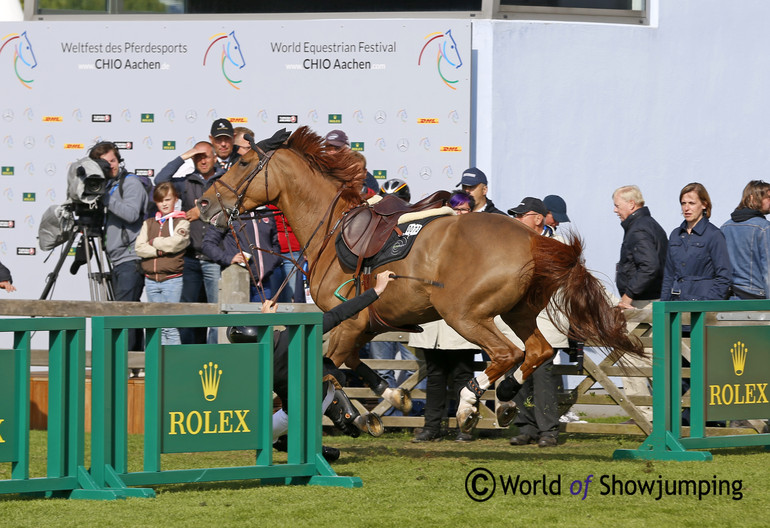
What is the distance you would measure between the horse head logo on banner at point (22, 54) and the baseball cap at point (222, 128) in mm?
2509

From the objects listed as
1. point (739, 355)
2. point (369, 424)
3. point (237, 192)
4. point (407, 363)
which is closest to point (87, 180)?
point (237, 192)

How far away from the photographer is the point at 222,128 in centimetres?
1139

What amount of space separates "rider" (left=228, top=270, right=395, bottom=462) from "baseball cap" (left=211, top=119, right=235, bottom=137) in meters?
3.73

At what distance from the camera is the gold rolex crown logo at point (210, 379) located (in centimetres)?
665

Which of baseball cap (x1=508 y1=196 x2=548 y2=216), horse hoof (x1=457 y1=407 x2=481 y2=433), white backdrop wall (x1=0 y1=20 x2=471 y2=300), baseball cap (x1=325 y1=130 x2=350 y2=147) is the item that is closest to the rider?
horse hoof (x1=457 y1=407 x2=481 y2=433)

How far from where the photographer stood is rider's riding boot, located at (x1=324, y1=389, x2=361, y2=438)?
25.6 feet

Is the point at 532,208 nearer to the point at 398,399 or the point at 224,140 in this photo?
the point at 398,399

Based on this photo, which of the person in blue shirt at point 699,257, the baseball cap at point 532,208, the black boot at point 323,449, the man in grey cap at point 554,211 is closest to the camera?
the black boot at point 323,449

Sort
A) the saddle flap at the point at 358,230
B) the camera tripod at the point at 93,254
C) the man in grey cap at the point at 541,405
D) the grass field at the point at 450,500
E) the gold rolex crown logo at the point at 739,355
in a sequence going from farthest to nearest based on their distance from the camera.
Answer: the camera tripod at the point at 93,254
the man in grey cap at the point at 541,405
the saddle flap at the point at 358,230
the gold rolex crown logo at the point at 739,355
the grass field at the point at 450,500

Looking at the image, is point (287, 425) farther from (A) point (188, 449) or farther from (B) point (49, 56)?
(B) point (49, 56)

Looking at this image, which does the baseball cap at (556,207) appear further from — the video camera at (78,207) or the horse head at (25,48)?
the horse head at (25,48)

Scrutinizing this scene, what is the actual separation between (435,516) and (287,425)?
5.53 ft

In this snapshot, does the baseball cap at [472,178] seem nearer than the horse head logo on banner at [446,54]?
Yes

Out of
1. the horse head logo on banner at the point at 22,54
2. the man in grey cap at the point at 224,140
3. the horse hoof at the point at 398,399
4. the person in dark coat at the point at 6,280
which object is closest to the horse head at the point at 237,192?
the horse hoof at the point at 398,399
